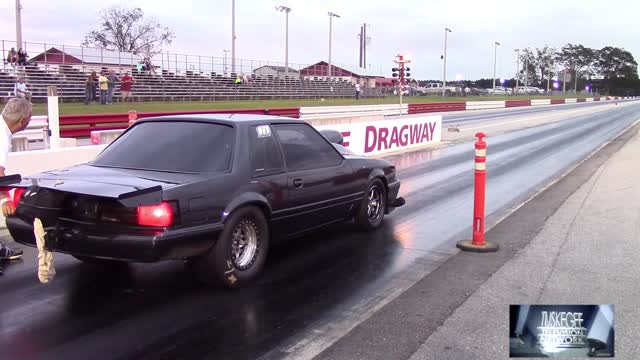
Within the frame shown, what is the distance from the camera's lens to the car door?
19.0 feet

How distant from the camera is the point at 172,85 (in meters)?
38.0

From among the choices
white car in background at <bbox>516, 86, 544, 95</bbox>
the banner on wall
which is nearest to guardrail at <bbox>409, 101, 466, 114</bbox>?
the banner on wall

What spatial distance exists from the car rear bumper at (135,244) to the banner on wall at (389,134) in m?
9.63

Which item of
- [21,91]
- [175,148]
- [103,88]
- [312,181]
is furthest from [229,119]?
[103,88]

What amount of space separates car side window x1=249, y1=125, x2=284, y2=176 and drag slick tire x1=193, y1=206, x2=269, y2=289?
405mm

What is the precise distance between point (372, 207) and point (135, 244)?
138 inches

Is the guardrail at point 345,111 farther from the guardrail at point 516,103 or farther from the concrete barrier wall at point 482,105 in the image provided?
the guardrail at point 516,103

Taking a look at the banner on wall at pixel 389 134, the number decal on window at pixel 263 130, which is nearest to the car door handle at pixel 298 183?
the number decal on window at pixel 263 130

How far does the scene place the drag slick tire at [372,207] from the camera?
23.2ft

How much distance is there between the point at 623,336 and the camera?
401 cm

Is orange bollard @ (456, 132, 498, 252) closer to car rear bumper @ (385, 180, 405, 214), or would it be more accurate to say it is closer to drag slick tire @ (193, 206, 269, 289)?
car rear bumper @ (385, 180, 405, 214)

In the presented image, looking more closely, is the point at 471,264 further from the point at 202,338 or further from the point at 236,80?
the point at 236,80

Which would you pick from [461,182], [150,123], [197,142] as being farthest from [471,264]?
[461,182]

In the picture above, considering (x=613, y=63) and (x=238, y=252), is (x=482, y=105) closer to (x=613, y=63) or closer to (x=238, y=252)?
(x=238, y=252)
